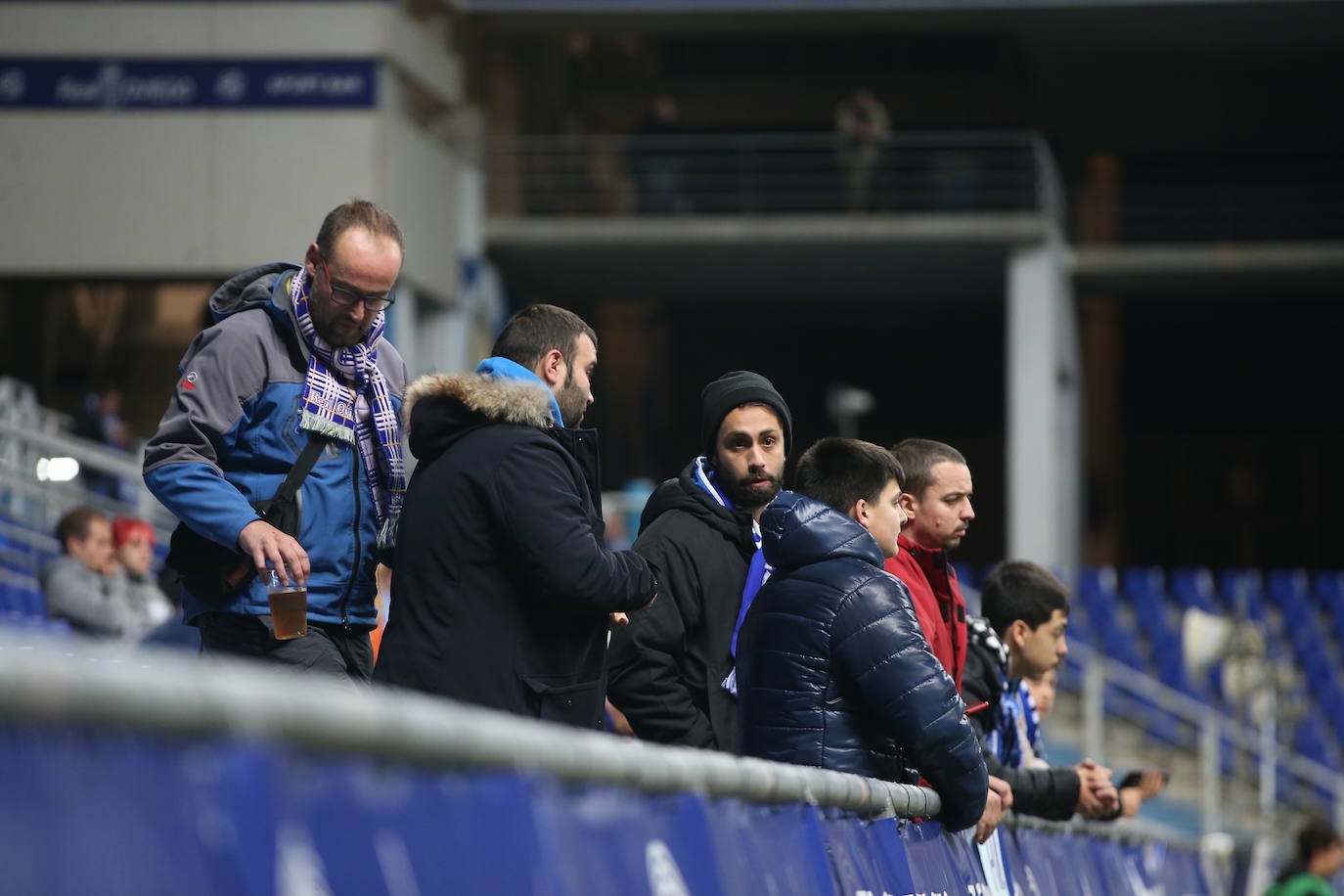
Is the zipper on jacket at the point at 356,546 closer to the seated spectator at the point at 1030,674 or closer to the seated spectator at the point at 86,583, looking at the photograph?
the seated spectator at the point at 1030,674

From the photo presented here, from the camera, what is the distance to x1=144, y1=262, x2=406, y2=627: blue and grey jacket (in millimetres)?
3793

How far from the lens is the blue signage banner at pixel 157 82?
754 inches

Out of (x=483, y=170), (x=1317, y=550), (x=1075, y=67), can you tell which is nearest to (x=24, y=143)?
(x=483, y=170)

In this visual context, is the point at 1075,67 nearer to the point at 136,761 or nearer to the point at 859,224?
the point at 859,224

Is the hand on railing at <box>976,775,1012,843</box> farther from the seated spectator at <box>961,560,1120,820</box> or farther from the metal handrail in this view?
the metal handrail

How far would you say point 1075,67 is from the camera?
78.9ft

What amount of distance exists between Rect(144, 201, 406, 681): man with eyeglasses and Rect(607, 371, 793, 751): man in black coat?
729mm

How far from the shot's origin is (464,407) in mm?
3820

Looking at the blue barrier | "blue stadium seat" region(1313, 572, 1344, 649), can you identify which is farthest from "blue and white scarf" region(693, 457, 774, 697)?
"blue stadium seat" region(1313, 572, 1344, 649)

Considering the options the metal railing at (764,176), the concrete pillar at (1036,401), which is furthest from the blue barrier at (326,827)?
→ the metal railing at (764,176)

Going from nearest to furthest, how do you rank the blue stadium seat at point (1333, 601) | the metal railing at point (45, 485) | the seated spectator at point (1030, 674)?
1. the seated spectator at point (1030, 674)
2. the metal railing at point (45, 485)
3. the blue stadium seat at point (1333, 601)

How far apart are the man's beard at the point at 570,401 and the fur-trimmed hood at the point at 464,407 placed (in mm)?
185

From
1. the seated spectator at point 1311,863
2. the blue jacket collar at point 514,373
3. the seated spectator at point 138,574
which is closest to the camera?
the blue jacket collar at point 514,373

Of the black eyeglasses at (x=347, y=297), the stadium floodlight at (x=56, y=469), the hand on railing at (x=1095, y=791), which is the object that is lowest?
the hand on railing at (x=1095, y=791)
